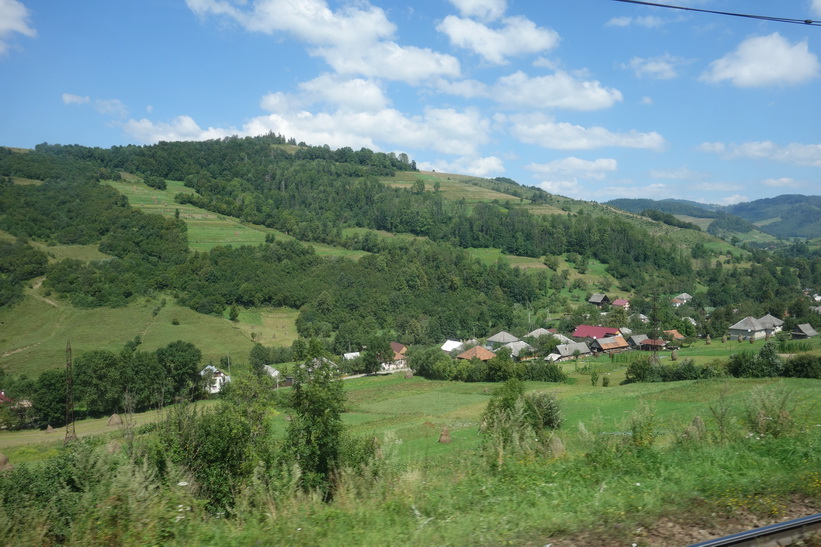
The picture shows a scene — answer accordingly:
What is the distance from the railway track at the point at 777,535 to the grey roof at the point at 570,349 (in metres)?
58.3

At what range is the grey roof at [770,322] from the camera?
6109 cm

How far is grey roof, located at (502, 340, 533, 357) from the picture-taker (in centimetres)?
6155

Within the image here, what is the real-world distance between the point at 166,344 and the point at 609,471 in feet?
188

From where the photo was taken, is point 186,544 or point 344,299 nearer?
point 186,544

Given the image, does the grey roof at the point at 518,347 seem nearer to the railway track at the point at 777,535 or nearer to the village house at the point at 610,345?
the village house at the point at 610,345

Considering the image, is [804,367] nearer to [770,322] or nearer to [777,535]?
[777,535]

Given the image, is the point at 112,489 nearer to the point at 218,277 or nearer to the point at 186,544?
the point at 186,544

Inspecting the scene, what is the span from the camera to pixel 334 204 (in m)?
119

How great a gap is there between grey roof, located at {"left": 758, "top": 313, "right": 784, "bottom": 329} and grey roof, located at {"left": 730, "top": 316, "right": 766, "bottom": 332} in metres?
0.63

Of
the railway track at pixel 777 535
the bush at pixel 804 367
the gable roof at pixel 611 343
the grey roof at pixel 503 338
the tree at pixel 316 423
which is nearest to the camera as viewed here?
the railway track at pixel 777 535

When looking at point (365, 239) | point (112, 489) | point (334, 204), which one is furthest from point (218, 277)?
point (112, 489)

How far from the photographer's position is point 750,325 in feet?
201

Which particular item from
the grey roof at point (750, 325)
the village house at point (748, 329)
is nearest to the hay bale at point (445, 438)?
the village house at point (748, 329)

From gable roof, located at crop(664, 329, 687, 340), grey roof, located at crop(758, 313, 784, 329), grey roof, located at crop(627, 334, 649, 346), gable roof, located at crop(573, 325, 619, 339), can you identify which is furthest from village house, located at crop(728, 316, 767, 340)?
gable roof, located at crop(573, 325, 619, 339)
